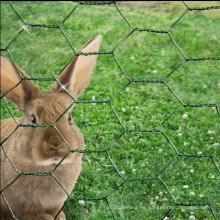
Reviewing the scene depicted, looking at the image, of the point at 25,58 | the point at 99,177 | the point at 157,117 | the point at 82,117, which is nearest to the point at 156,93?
the point at 157,117

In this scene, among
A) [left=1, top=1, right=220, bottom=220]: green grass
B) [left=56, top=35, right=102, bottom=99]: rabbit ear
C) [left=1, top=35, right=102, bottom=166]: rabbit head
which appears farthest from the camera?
[left=1, top=1, right=220, bottom=220]: green grass

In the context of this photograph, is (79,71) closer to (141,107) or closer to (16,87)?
(16,87)

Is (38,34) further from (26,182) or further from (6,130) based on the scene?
(26,182)

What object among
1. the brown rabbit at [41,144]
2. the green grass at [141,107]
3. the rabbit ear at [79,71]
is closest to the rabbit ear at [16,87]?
the brown rabbit at [41,144]

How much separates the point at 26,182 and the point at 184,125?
2.70 feet

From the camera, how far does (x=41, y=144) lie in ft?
5.55

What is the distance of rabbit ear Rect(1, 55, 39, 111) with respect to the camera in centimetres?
180

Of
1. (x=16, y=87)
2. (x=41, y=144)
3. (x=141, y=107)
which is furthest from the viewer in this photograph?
(x=141, y=107)

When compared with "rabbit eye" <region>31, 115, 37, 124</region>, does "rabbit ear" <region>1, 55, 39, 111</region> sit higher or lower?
higher

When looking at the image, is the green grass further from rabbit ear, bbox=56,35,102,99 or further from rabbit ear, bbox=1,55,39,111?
rabbit ear, bbox=1,55,39,111

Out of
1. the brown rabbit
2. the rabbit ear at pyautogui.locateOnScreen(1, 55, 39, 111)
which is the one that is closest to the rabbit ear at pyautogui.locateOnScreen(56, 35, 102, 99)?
the brown rabbit

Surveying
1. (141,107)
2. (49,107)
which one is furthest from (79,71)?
(141,107)

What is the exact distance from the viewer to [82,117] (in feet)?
7.62

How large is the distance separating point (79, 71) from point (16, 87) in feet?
0.82
